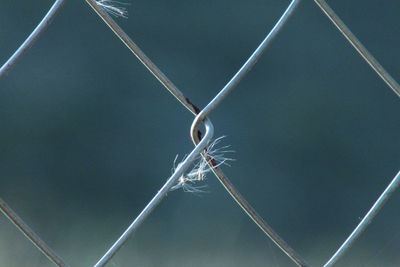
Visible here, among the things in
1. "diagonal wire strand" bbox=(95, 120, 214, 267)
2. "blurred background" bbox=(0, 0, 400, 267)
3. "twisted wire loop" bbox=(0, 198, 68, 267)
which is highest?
"twisted wire loop" bbox=(0, 198, 68, 267)

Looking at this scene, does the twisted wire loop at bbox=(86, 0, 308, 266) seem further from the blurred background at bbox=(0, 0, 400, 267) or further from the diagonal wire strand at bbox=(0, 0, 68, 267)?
the blurred background at bbox=(0, 0, 400, 267)

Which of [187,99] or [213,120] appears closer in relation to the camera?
[187,99]

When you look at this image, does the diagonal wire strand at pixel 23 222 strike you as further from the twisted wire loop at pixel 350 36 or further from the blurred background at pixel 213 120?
the blurred background at pixel 213 120

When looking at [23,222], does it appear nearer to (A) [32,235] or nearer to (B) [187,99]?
(A) [32,235]

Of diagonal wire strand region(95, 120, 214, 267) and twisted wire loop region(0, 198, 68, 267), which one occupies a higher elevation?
twisted wire loop region(0, 198, 68, 267)

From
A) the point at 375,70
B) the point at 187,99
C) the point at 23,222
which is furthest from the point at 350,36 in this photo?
the point at 23,222

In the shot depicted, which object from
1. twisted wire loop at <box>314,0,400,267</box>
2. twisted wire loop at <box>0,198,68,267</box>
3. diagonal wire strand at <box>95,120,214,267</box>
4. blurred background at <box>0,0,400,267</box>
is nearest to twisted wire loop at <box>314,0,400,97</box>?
twisted wire loop at <box>314,0,400,267</box>

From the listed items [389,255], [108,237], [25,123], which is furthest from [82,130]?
[389,255]

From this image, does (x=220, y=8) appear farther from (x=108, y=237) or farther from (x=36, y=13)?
(x=108, y=237)

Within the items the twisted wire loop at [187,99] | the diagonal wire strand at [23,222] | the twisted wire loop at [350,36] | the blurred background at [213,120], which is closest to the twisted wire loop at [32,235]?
the diagonal wire strand at [23,222]
